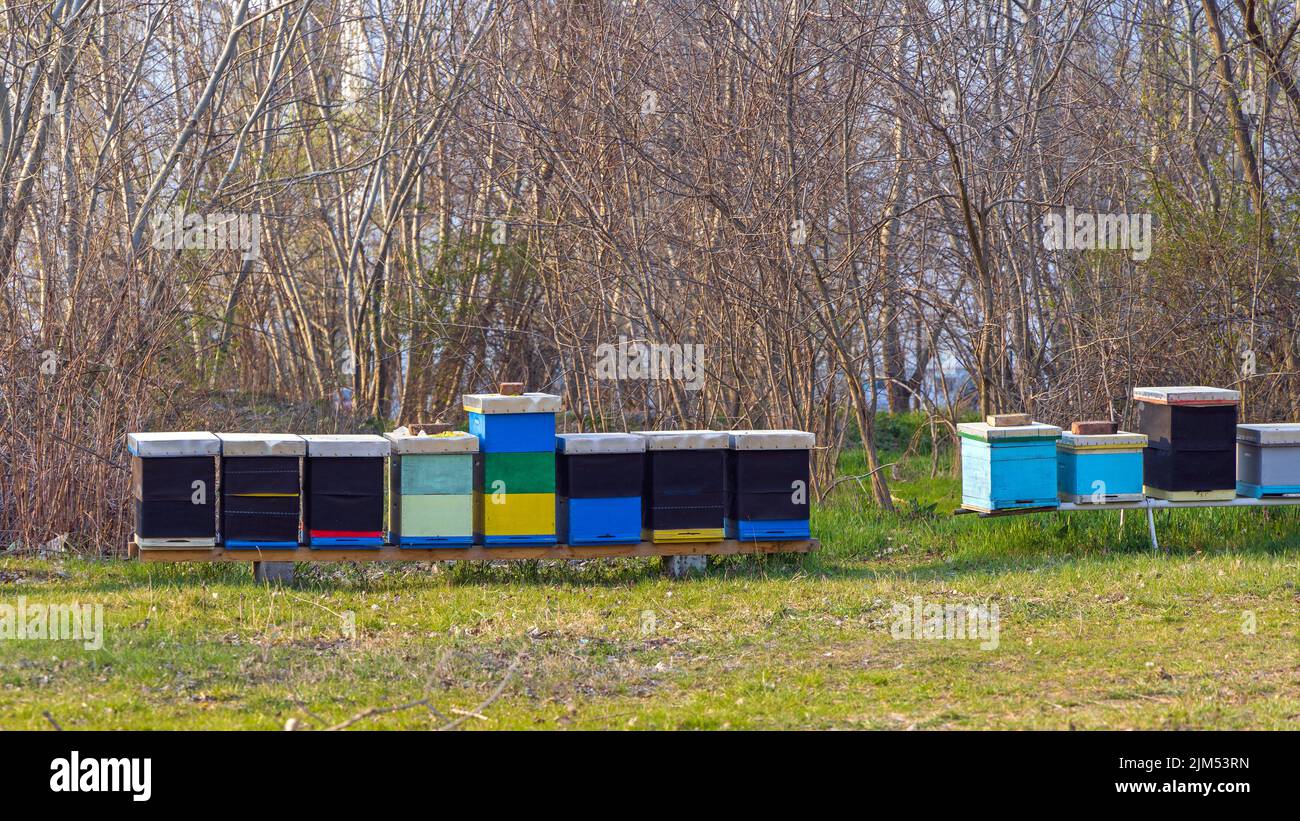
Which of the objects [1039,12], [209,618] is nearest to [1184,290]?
[1039,12]

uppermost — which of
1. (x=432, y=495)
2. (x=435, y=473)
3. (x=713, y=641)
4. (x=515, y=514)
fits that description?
(x=435, y=473)

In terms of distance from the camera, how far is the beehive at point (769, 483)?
834cm

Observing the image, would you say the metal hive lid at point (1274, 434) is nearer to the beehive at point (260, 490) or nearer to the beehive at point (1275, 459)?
the beehive at point (1275, 459)

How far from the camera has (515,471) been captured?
8.07m

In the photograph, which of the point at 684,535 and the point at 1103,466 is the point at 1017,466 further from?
the point at 684,535

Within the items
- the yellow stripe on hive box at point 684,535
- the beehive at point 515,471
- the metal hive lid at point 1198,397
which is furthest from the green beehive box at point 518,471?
the metal hive lid at point 1198,397

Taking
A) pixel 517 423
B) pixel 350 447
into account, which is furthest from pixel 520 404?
pixel 350 447

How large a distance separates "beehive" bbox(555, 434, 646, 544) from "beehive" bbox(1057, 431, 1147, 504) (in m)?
3.10

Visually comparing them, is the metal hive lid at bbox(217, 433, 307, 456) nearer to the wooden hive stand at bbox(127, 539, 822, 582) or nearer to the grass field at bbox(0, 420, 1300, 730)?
the wooden hive stand at bbox(127, 539, 822, 582)

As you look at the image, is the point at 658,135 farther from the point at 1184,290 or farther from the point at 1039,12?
the point at 1184,290

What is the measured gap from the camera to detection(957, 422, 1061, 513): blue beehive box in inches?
338

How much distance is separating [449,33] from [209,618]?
986 cm

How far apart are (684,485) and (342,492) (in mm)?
2221

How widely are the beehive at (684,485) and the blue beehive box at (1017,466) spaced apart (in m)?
1.86
